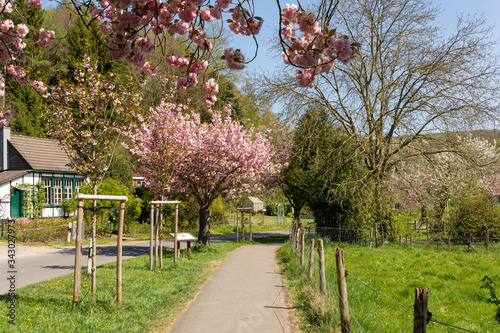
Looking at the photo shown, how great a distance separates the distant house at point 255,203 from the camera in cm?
5556

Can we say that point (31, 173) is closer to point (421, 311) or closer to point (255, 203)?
point (421, 311)

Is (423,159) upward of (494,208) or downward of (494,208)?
upward

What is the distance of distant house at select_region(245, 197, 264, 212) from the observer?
182 feet

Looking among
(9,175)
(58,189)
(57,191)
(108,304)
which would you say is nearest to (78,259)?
(108,304)

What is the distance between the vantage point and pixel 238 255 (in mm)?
17719

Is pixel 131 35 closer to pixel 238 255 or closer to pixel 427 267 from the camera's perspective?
pixel 427 267

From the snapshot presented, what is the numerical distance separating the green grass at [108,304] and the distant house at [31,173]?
62.2ft

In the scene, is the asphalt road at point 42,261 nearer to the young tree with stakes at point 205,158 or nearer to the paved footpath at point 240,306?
the young tree with stakes at point 205,158

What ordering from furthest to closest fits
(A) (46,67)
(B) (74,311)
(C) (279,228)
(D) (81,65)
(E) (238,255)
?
(C) (279,228) < (A) (46,67) < (E) (238,255) < (D) (81,65) < (B) (74,311)

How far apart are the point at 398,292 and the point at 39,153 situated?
28412 millimetres

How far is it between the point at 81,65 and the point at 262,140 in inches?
477

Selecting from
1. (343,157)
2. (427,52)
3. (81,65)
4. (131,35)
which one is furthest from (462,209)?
(131,35)

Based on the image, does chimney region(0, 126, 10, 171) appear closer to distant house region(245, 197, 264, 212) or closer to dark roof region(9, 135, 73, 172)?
dark roof region(9, 135, 73, 172)

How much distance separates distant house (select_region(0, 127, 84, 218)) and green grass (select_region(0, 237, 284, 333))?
62.2 ft
